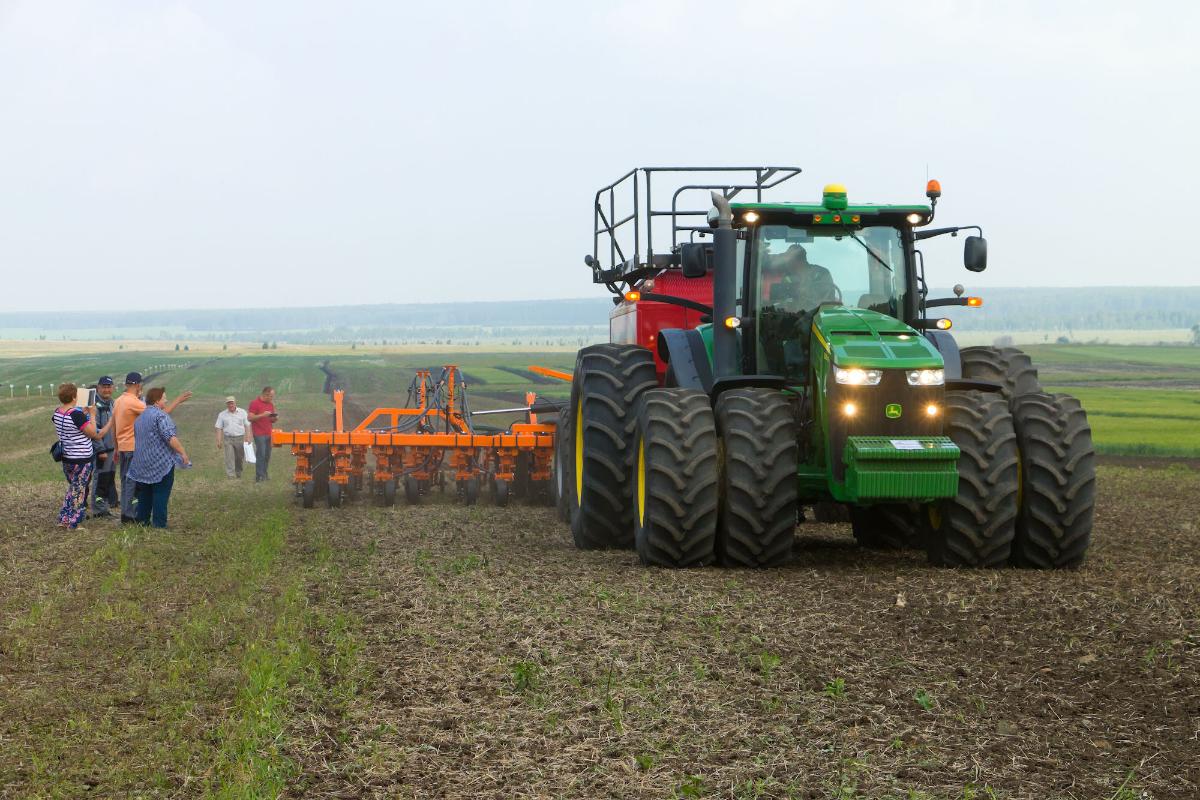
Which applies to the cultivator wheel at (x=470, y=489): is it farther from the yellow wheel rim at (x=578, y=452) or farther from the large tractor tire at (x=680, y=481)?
the large tractor tire at (x=680, y=481)

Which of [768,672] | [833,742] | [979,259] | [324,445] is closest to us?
[833,742]

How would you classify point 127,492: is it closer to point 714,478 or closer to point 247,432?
point 714,478

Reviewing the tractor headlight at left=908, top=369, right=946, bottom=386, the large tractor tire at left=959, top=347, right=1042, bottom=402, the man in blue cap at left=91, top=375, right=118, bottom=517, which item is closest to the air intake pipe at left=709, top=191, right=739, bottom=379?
the tractor headlight at left=908, top=369, right=946, bottom=386

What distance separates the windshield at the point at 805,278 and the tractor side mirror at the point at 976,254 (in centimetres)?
61

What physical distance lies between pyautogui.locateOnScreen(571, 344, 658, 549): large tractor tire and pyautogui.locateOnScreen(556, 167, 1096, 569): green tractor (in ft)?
0.06

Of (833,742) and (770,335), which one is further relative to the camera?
(770,335)

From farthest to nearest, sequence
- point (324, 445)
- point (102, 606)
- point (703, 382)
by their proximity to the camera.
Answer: point (324, 445)
point (703, 382)
point (102, 606)

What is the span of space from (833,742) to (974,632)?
99.3 inches

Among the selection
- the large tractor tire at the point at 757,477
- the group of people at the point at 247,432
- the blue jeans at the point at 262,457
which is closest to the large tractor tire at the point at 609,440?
the large tractor tire at the point at 757,477

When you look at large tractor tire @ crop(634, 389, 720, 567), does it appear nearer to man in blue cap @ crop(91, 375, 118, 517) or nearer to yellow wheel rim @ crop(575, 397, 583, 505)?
yellow wheel rim @ crop(575, 397, 583, 505)

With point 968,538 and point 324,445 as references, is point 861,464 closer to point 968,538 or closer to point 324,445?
point 968,538

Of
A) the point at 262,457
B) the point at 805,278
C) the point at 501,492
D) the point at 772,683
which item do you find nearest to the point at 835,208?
the point at 805,278

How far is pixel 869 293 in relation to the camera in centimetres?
1173

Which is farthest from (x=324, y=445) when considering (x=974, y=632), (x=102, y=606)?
(x=974, y=632)
